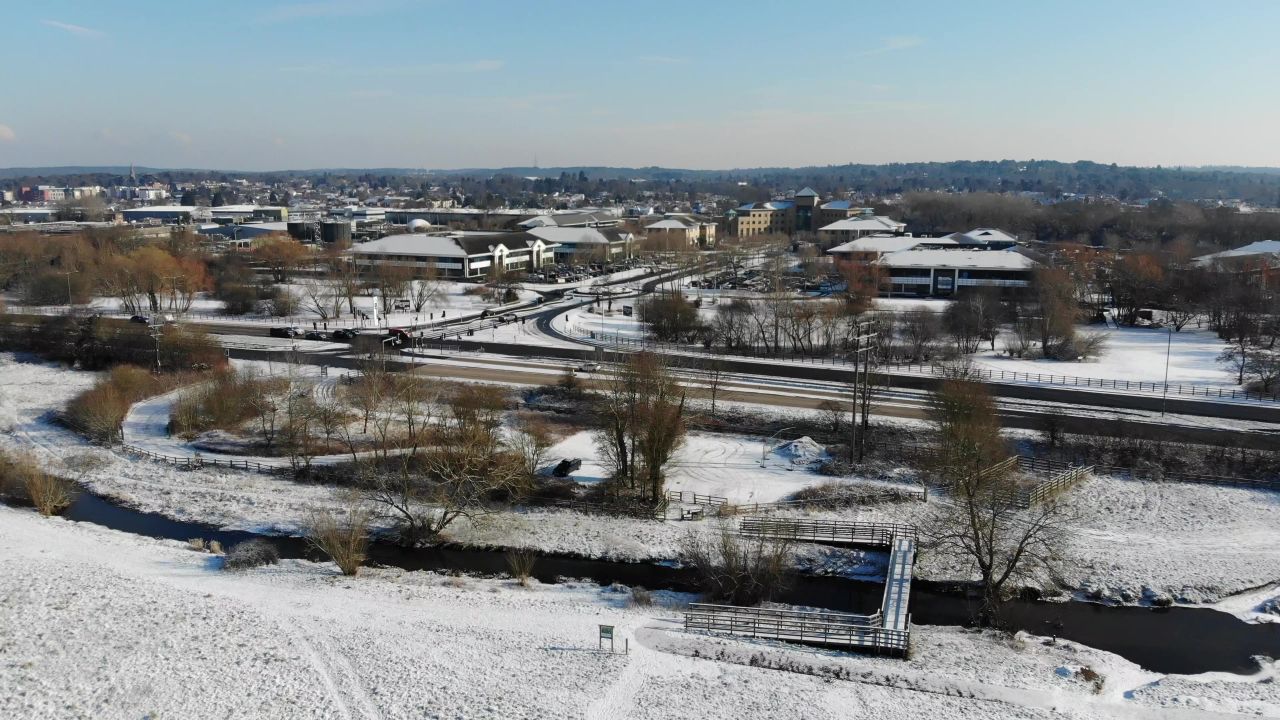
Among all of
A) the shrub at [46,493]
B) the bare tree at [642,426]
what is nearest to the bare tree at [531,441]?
the bare tree at [642,426]

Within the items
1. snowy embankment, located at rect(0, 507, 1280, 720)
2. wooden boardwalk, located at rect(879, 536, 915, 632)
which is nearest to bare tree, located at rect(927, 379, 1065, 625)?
wooden boardwalk, located at rect(879, 536, 915, 632)

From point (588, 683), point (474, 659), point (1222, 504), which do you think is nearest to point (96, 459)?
point (474, 659)

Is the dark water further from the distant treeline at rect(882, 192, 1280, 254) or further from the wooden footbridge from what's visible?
the distant treeline at rect(882, 192, 1280, 254)

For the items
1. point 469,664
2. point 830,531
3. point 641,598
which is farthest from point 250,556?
point 830,531

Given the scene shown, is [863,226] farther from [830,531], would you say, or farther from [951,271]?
[830,531]

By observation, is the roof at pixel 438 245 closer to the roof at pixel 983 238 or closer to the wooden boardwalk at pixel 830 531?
the roof at pixel 983 238
